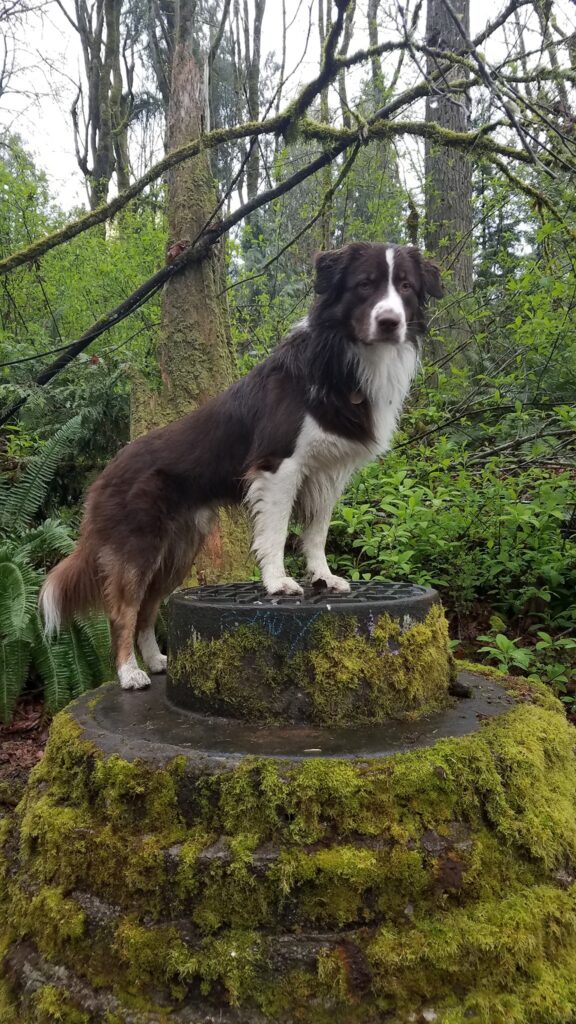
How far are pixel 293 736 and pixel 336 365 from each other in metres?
1.65

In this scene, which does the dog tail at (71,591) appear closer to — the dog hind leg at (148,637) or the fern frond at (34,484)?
the dog hind leg at (148,637)

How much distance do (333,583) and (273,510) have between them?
Result: 18.9 inches

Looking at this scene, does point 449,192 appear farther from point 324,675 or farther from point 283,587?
point 324,675

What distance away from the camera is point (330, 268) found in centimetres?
304

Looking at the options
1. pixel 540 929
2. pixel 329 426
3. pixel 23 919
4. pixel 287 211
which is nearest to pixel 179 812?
pixel 23 919

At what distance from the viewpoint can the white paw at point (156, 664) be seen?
11.6 feet

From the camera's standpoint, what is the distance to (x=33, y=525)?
663cm

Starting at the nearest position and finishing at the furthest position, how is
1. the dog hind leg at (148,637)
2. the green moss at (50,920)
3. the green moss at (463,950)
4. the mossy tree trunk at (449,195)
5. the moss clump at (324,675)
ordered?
1. the green moss at (463,950)
2. the green moss at (50,920)
3. the moss clump at (324,675)
4. the dog hind leg at (148,637)
5. the mossy tree trunk at (449,195)

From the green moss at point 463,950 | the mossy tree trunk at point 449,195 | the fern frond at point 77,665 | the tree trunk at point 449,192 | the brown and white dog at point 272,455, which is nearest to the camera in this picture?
the green moss at point 463,950

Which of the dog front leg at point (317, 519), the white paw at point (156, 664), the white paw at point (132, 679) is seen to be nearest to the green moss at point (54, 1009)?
the white paw at point (132, 679)

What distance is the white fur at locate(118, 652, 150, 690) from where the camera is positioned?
3045mm

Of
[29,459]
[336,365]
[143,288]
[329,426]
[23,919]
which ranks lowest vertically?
[23,919]

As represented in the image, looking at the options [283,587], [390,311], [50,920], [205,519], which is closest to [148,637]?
[205,519]

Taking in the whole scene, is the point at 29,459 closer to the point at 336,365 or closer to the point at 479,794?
the point at 336,365
